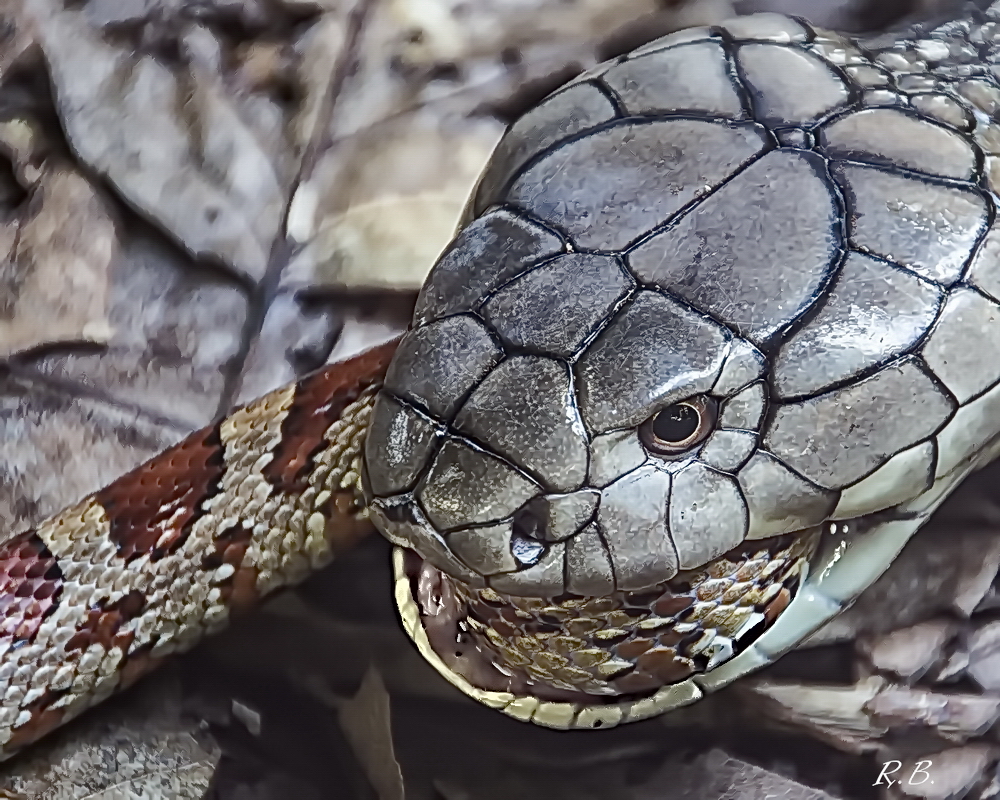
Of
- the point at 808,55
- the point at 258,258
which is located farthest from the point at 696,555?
the point at 258,258

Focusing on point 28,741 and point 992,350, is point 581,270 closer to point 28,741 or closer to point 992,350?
point 992,350

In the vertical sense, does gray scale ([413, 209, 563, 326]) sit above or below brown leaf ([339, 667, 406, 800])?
above

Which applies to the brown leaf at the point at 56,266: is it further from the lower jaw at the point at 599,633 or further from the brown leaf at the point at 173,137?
the lower jaw at the point at 599,633

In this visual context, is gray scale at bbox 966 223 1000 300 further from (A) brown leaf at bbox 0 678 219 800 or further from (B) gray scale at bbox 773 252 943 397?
(A) brown leaf at bbox 0 678 219 800

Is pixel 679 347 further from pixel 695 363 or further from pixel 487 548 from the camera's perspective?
pixel 487 548

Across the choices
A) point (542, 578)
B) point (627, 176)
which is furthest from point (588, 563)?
point (627, 176)

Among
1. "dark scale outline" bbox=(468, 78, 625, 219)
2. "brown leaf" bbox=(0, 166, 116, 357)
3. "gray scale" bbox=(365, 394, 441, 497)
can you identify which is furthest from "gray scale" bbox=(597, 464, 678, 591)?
"brown leaf" bbox=(0, 166, 116, 357)

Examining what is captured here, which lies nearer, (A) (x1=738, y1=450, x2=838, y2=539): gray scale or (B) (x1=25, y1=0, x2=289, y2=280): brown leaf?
(A) (x1=738, y1=450, x2=838, y2=539): gray scale
